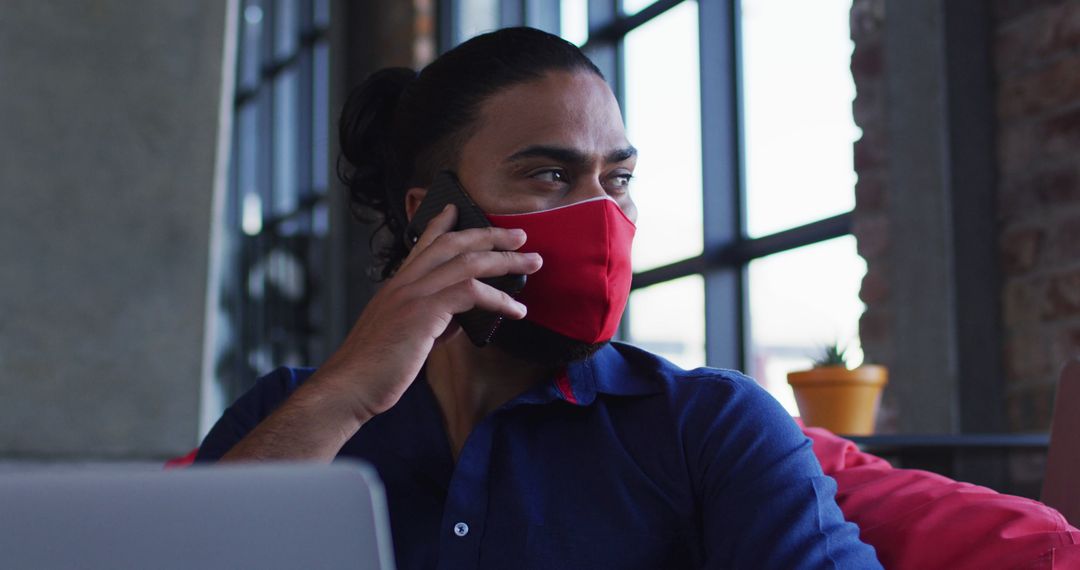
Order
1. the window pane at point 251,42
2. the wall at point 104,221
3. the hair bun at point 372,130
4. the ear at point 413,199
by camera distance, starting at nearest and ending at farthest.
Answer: the ear at point 413,199, the hair bun at point 372,130, the wall at point 104,221, the window pane at point 251,42

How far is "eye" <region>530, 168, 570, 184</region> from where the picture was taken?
1428 millimetres

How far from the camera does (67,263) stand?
306 cm

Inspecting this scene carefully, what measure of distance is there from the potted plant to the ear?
75cm

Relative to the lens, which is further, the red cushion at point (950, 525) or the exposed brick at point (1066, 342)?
the exposed brick at point (1066, 342)

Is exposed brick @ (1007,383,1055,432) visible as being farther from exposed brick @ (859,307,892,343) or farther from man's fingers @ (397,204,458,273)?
man's fingers @ (397,204,458,273)

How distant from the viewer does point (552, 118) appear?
146 cm

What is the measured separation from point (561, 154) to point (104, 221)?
6.69 ft

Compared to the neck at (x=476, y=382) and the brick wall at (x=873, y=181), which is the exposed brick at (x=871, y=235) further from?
the neck at (x=476, y=382)

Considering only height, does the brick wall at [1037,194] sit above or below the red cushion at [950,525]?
above

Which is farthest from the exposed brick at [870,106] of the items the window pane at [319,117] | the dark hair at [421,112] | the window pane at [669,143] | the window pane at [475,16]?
the window pane at [319,117]

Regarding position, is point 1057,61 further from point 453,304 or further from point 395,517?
point 395,517

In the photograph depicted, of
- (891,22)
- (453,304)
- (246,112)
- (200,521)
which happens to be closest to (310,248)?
(246,112)

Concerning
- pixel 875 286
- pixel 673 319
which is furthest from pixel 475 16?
pixel 875 286

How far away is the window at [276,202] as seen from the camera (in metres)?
6.24
